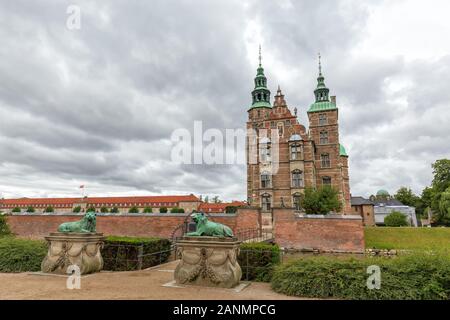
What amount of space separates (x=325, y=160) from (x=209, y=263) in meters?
32.5

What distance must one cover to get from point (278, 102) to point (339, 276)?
31.3 m

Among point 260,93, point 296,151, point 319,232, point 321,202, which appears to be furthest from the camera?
point 260,93

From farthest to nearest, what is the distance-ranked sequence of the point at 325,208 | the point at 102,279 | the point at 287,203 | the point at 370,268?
the point at 287,203, the point at 325,208, the point at 102,279, the point at 370,268

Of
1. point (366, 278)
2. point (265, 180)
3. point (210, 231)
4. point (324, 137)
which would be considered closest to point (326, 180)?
point (324, 137)

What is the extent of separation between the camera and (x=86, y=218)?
10.8 meters

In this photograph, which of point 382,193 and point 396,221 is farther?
point 382,193

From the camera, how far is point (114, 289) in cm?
785

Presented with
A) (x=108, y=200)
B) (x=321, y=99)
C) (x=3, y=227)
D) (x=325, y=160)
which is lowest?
(x=3, y=227)

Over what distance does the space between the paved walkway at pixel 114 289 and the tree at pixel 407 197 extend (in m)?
77.7

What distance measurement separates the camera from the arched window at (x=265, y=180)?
34684mm

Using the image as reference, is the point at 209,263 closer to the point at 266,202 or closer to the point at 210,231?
the point at 210,231

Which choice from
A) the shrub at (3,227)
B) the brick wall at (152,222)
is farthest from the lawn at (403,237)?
the shrub at (3,227)

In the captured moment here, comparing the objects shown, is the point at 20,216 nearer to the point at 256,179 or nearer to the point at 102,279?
the point at 102,279
